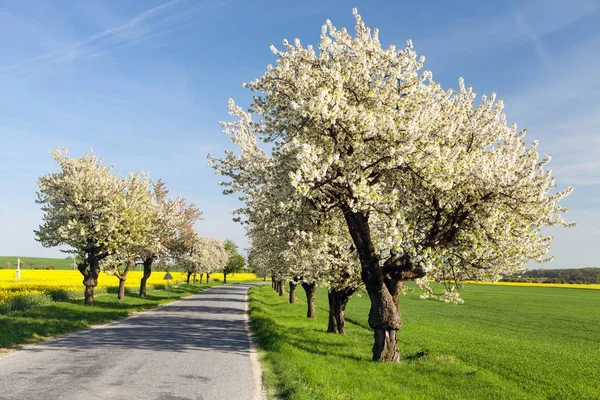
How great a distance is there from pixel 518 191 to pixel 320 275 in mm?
10332

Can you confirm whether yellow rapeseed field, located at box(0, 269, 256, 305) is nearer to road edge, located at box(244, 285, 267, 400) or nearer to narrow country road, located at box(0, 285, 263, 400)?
narrow country road, located at box(0, 285, 263, 400)

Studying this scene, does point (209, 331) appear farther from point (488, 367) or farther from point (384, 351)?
point (488, 367)

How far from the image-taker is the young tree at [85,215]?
114ft

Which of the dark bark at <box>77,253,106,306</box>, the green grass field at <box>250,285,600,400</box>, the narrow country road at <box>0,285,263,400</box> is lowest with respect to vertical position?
the green grass field at <box>250,285,600,400</box>

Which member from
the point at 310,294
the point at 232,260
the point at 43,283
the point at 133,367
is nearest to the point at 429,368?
the point at 133,367

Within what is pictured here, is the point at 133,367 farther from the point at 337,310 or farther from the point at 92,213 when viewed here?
the point at 92,213

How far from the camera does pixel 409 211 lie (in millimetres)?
16672

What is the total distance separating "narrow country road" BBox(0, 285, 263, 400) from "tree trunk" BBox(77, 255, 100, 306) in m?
14.2

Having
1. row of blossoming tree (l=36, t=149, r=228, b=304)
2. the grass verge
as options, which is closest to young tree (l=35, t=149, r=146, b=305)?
row of blossoming tree (l=36, t=149, r=228, b=304)

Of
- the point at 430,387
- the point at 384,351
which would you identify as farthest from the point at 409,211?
the point at 430,387

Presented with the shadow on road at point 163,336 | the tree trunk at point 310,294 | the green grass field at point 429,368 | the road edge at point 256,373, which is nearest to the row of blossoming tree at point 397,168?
the green grass field at point 429,368

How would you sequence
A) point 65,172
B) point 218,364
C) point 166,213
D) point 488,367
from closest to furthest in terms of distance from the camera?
point 218,364 → point 488,367 → point 65,172 → point 166,213

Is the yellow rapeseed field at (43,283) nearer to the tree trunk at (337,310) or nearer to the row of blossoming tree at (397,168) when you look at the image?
the tree trunk at (337,310)

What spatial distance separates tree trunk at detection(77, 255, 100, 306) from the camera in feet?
114
